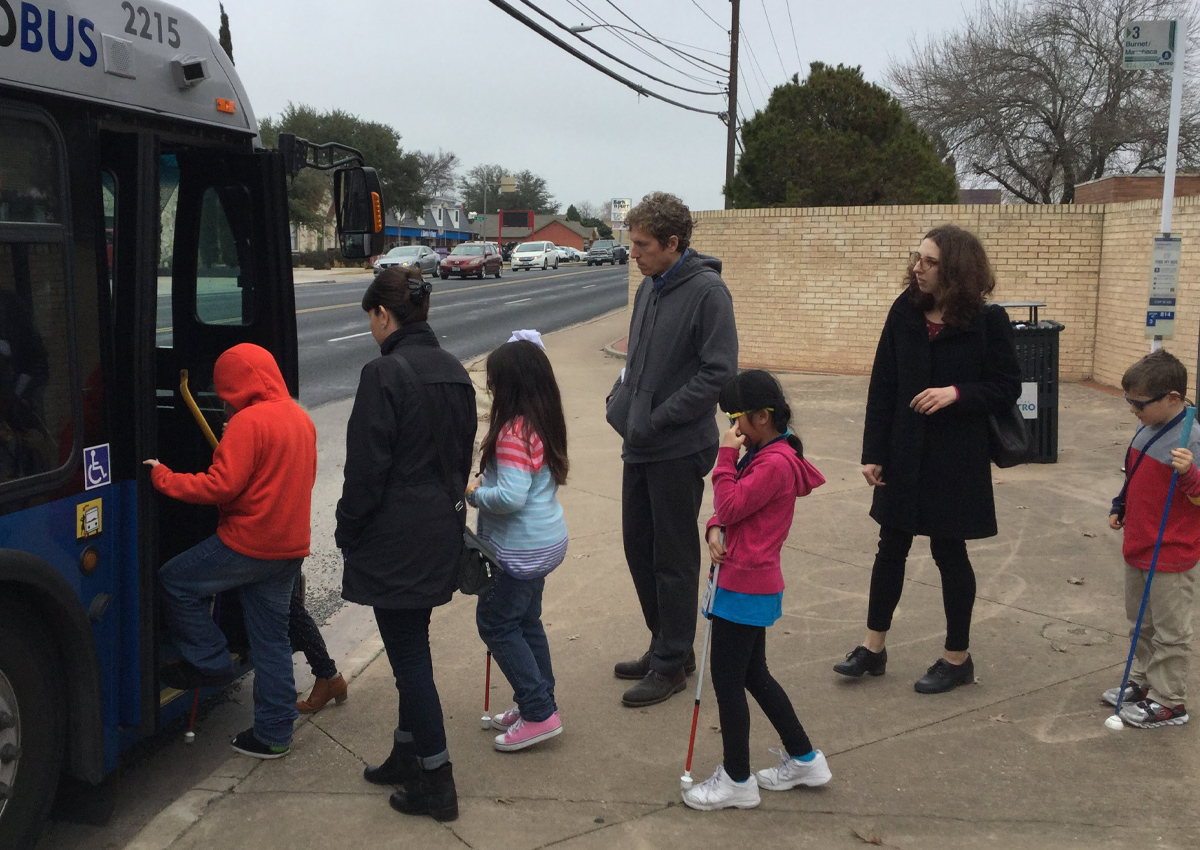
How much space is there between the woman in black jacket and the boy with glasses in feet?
8.20

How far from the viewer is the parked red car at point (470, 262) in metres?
43.8

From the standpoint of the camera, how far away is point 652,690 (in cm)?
435

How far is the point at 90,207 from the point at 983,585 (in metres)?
4.70

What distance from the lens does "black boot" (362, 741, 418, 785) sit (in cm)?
361

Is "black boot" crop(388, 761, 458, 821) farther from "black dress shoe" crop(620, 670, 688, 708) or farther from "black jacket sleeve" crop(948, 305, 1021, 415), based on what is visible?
"black jacket sleeve" crop(948, 305, 1021, 415)

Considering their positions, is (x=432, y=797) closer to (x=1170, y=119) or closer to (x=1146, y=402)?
(x=1146, y=402)

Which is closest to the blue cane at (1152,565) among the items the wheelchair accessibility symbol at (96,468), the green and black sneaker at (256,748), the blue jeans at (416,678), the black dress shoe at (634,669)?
the black dress shoe at (634,669)

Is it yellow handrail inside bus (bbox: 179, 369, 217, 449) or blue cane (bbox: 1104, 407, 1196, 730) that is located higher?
yellow handrail inside bus (bbox: 179, 369, 217, 449)

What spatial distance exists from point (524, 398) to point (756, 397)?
848 mm

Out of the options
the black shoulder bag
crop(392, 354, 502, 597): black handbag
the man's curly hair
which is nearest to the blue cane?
the black shoulder bag

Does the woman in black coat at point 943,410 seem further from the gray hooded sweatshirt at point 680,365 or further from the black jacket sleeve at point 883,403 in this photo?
the gray hooded sweatshirt at point 680,365

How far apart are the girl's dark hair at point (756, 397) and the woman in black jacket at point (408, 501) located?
83cm

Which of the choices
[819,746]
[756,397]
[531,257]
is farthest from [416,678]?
[531,257]

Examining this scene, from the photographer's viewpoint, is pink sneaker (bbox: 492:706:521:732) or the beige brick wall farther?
the beige brick wall
